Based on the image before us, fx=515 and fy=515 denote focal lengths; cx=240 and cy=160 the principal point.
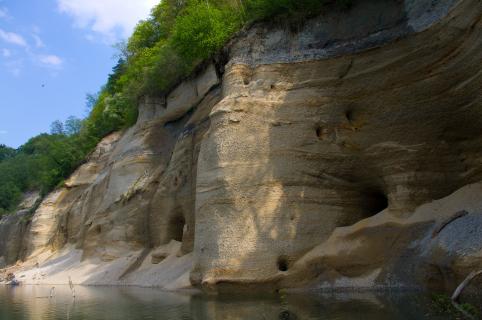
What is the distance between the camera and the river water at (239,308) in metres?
9.34

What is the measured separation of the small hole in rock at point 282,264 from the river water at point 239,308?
1450mm

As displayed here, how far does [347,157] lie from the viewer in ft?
51.0

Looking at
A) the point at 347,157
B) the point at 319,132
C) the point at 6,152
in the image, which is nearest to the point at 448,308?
the point at 347,157

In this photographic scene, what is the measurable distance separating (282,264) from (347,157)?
3787 mm

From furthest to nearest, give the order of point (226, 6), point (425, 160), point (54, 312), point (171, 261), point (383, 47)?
point (226, 6)
point (171, 261)
point (383, 47)
point (425, 160)
point (54, 312)

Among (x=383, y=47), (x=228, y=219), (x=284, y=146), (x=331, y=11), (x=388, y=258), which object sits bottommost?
(x=388, y=258)

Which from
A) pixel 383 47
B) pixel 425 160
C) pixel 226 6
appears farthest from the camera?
pixel 226 6

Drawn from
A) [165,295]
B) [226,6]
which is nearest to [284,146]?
[165,295]

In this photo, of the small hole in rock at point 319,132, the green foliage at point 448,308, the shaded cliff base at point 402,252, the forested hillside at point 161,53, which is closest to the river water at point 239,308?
the green foliage at point 448,308

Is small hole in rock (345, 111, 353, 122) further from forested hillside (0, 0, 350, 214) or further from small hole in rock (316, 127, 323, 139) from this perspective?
forested hillside (0, 0, 350, 214)

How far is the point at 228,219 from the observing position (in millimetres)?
15109

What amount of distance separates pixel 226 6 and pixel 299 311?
52.9 feet

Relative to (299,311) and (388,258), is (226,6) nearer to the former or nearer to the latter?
(388,258)

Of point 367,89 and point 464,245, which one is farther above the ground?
point 367,89
